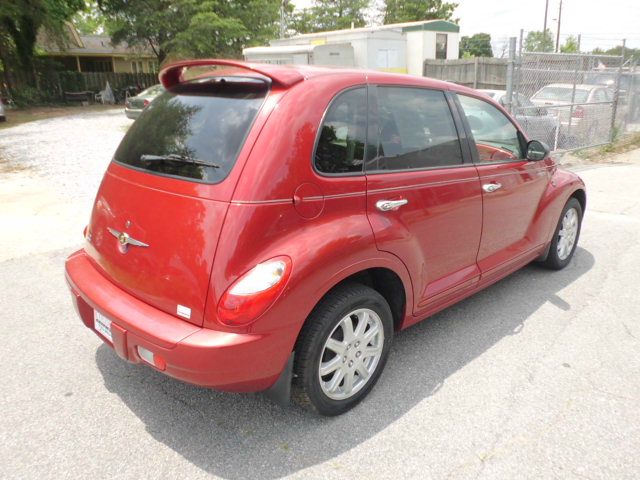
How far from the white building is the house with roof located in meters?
13.9

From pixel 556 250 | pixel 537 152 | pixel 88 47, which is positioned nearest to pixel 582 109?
pixel 556 250

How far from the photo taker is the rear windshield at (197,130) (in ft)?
8.18

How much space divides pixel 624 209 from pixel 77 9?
1100 inches

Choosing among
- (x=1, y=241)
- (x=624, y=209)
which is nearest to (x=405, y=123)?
(x=1, y=241)

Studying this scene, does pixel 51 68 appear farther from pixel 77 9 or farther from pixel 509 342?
pixel 509 342

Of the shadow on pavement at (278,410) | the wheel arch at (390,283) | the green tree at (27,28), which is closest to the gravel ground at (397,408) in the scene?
the shadow on pavement at (278,410)

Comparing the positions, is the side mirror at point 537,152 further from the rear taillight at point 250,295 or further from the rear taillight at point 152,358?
the rear taillight at point 152,358

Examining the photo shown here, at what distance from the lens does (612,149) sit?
40.7 ft

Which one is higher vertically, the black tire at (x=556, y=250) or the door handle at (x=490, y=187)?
the door handle at (x=490, y=187)

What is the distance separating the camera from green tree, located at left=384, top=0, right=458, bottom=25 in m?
46.6

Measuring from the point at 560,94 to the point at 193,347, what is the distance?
39.9 ft

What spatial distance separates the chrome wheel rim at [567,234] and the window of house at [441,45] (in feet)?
67.0

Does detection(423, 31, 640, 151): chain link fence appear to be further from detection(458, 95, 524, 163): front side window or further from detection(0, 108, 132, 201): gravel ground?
detection(0, 108, 132, 201): gravel ground

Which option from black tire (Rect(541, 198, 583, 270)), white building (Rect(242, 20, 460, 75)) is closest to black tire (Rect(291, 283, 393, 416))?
black tire (Rect(541, 198, 583, 270))
